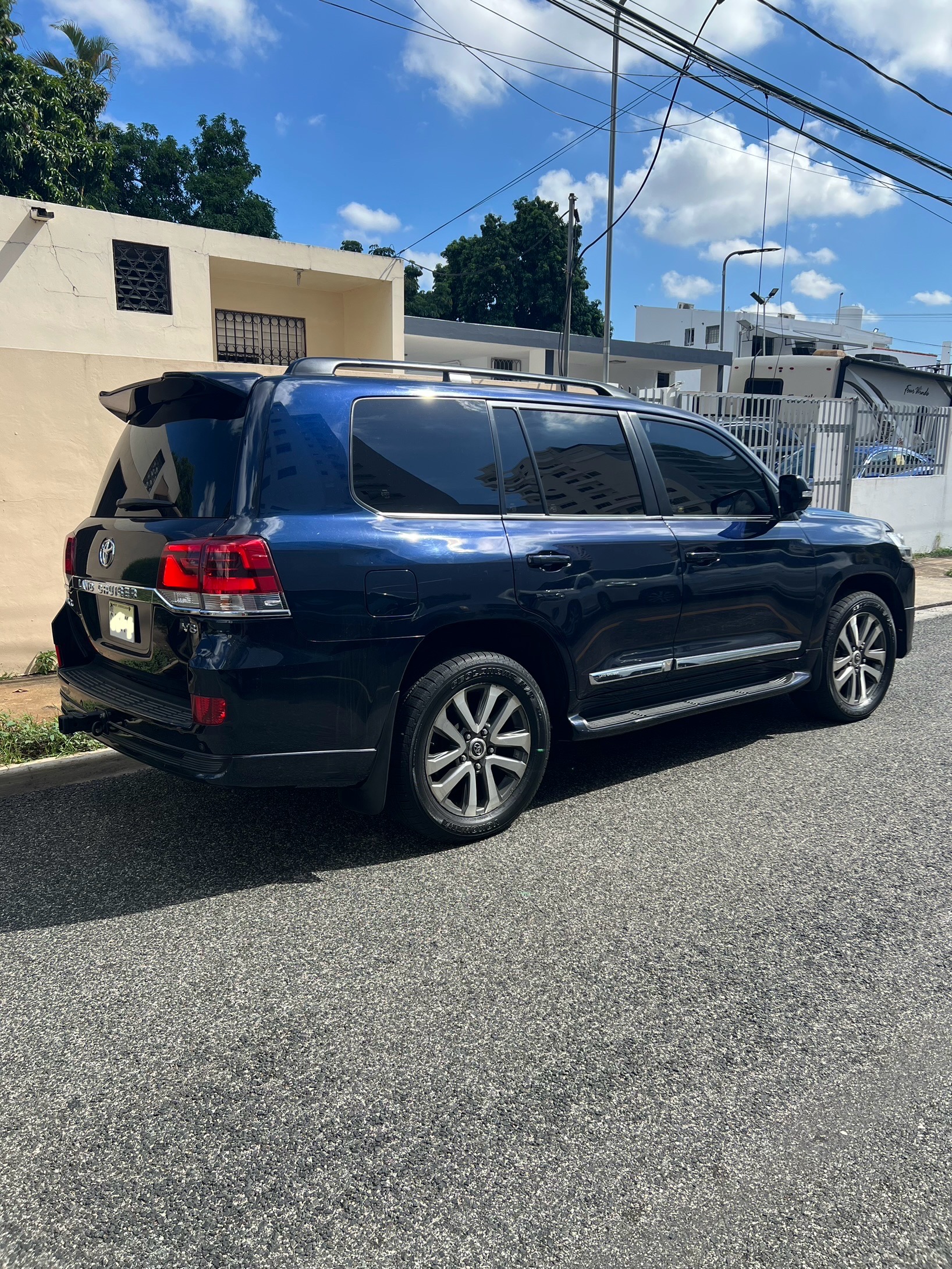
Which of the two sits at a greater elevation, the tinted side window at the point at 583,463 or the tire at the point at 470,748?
the tinted side window at the point at 583,463

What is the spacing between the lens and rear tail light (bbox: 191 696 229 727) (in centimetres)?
330

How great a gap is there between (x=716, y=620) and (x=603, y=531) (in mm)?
918

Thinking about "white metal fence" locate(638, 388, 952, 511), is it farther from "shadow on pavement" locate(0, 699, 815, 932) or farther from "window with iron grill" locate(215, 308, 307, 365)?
"shadow on pavement" locate(0, 699, 815, 932)

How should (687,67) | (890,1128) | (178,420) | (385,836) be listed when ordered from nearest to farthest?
1. (890,1128)
2. (178,420)
3. (385,836)
4. (687,67)

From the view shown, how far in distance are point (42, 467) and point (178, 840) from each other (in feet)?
13.6

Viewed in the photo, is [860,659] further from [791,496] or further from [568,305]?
[568,305]

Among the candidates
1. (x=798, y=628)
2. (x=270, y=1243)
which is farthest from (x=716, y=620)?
(x=270, y=1243)

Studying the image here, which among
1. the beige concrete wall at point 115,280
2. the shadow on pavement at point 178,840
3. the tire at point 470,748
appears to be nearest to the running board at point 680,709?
the tire at point 470,748

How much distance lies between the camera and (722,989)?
292cm

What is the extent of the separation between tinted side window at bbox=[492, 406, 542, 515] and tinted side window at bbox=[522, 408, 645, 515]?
0.19 feet

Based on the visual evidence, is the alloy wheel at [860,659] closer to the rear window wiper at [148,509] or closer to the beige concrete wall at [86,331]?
the rear window wiper at [148,509]

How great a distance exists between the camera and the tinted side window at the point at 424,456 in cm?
368

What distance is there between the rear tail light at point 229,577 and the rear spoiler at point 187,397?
539 millimetres

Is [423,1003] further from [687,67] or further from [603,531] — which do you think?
[687,67]
